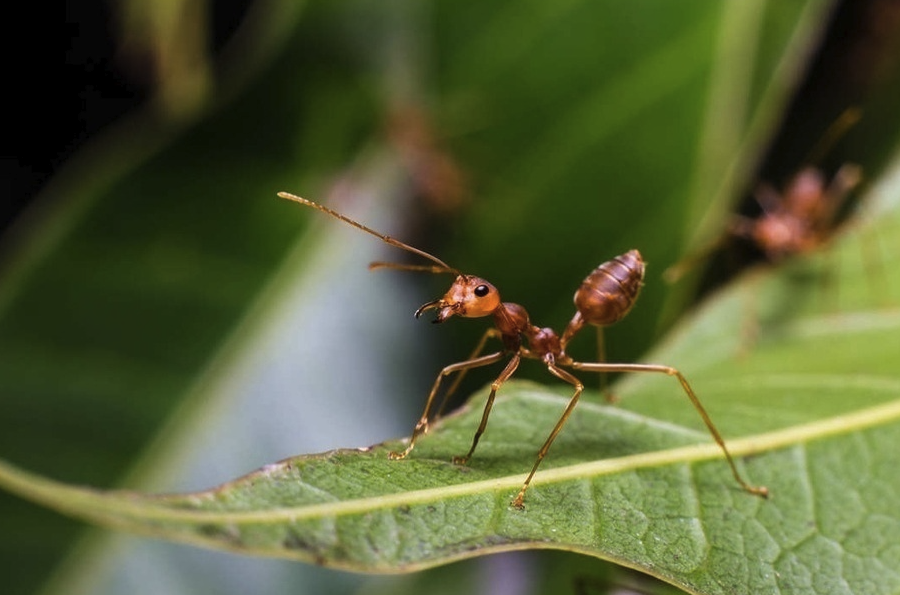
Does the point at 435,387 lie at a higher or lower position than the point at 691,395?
lower

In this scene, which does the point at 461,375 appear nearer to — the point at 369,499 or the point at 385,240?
the point at 385,240

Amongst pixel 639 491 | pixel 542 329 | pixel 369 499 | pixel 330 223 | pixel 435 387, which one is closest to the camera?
pixel 369 499

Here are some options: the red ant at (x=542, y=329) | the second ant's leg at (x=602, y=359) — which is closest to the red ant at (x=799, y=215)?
the second ant's leg at (x=602, y=359)

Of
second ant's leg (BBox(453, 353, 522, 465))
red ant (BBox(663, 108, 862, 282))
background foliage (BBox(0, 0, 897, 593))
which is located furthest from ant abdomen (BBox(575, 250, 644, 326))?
red ant (BBox(663, 108, 862, 282))

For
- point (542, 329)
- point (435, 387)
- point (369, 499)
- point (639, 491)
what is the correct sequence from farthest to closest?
point (542, 329) → point (435, 387) → point (639, 491) → point (369, 499)

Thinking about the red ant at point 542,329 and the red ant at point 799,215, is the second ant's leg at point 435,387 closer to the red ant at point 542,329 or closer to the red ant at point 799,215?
the red ant at point 542,329

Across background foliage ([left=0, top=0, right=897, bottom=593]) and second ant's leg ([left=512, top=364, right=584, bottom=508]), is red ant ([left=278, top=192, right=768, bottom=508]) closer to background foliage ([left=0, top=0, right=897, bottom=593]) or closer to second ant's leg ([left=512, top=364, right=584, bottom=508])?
second ant's leg ([left=512, top=364, right=584, bottom=508])

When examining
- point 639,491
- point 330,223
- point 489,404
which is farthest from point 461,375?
point 330,223
